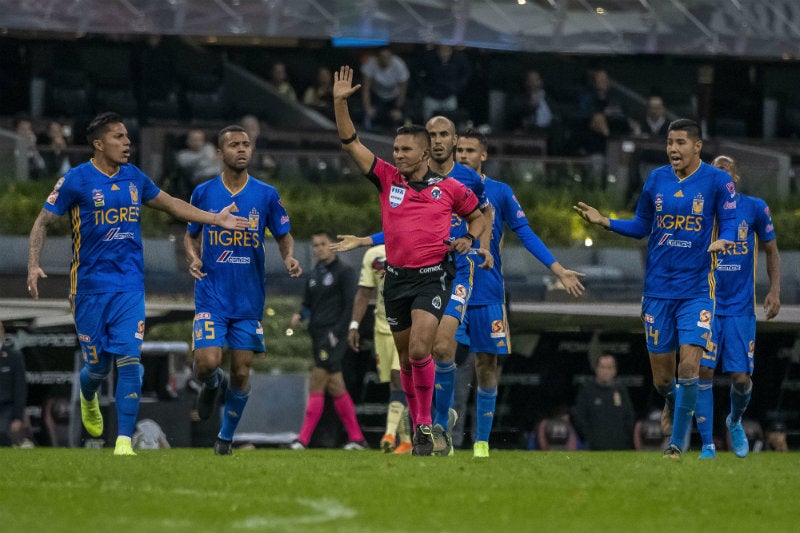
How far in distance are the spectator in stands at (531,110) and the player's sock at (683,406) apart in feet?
38.6

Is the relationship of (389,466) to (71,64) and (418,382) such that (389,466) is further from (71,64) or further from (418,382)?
(71,64)

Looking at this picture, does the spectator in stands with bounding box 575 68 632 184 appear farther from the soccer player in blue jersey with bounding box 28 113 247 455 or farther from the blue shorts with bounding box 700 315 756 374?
the soccer player in blue jersey with bounding box 28 113 247 455

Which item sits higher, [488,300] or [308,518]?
[488,300]

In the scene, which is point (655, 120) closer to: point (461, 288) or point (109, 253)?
point (461, 288)

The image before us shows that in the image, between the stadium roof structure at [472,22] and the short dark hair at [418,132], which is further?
the stadium roof structure at [472,22]

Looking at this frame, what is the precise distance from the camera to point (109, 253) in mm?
10805


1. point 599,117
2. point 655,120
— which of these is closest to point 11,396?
point 599,117

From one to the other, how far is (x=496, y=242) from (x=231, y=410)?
2468 mm

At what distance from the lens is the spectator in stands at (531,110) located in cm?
2305

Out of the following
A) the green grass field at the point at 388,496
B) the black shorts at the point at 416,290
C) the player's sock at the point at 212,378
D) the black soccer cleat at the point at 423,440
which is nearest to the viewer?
the green grass field at the point at 388,496

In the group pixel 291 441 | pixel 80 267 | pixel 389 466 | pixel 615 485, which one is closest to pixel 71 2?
pixel 291 441

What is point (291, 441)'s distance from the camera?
15.9 meters

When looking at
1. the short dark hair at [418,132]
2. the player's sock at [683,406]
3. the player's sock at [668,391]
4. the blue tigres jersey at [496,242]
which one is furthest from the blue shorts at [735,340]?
the short dark hair at [418,132]

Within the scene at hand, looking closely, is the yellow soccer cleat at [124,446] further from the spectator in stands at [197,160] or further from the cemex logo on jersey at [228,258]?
the spectator in stands at [197,160]
